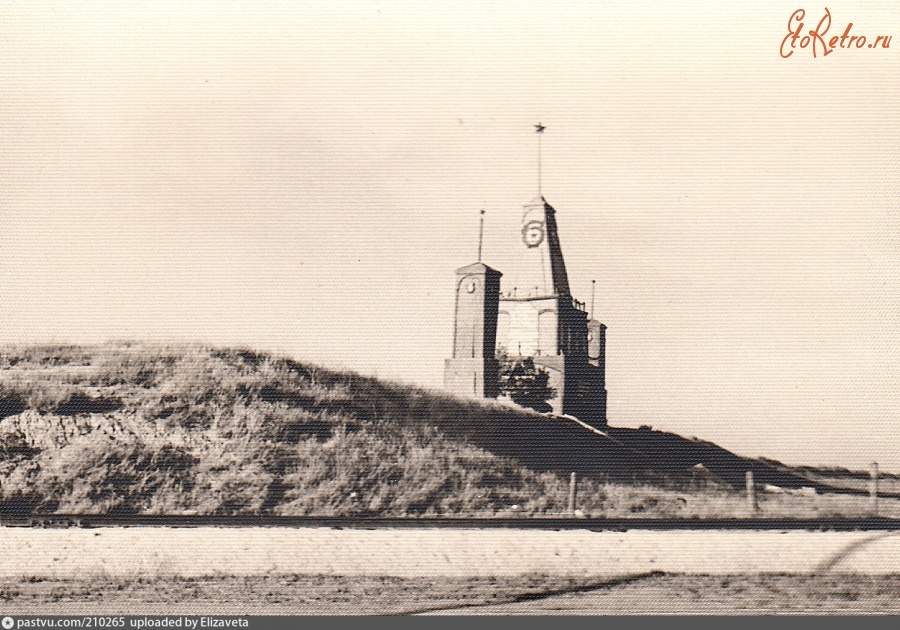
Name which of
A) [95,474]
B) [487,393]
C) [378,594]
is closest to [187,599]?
[378,594]

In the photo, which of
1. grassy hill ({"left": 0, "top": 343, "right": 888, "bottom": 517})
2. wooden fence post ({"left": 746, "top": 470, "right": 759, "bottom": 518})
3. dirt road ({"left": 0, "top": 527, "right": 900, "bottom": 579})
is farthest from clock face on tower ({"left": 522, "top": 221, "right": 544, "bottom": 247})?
wooden fence post ({"left": 746, "top": 470, "right": 759, "bottom": 518})

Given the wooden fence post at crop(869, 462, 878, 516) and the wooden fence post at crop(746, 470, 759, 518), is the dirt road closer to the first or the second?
the wooden fence post at crop(869, 462, 878, 516)

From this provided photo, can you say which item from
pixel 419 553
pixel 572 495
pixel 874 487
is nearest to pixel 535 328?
pixel 572 495

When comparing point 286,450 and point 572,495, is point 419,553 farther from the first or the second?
point 286,450

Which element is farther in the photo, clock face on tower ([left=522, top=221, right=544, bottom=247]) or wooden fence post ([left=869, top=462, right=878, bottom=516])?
clock face on tower ([left=522, top=221, right=544, bottom=247])

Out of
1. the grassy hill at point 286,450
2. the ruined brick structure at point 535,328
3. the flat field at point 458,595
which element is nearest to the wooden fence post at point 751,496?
the grassy hill at point 286,450

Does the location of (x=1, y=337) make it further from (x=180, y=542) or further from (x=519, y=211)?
(x=519, y=211)
